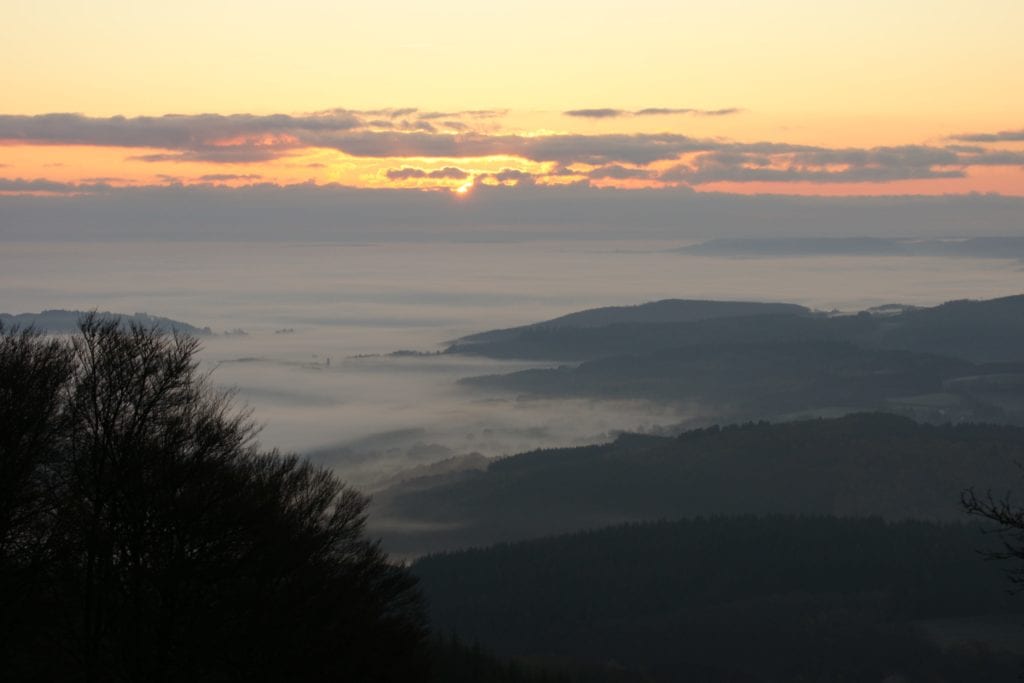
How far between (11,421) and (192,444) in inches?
110

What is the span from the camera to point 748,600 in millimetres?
95688

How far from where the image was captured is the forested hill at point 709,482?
13038cm

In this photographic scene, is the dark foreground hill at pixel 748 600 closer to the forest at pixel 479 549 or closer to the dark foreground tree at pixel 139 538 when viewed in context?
the forest at pixel 479 549

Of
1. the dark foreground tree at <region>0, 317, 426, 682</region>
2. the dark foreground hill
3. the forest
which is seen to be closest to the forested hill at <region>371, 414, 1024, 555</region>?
the forest

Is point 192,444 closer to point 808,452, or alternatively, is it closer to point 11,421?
point 11,421

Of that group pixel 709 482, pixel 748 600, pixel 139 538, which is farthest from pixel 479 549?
pixel 139 538

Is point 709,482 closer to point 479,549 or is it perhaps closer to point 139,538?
point 479,549

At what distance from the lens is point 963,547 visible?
104625 millimetres

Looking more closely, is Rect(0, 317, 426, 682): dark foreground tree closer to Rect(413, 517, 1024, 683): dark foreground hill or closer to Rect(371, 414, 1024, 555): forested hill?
Rect(413, 517, 1024, 683): dark foreground hill

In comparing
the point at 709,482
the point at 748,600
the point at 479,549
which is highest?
the point at 748,600

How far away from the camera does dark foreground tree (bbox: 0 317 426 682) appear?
1959cm

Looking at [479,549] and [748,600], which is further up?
[748,600]

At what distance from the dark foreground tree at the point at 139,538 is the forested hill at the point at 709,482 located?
96794 millimetres

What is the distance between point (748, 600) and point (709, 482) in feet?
150
